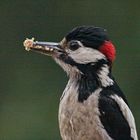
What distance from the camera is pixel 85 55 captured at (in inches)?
261

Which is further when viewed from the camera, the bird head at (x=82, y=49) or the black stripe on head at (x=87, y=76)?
the black stripe on head at (x=87, y=76)

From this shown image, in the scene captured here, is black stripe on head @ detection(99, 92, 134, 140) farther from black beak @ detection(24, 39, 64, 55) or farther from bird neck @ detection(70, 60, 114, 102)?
black beak @ detection(24, 39, 64, 55)

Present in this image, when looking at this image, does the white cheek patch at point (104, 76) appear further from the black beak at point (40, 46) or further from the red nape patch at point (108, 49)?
the black beak at point (40, 46)

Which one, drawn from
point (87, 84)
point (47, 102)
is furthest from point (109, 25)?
point (87, 84)

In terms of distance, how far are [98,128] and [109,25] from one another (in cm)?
571

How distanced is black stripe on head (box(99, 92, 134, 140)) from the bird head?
0.19m

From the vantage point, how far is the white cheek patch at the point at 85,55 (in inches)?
260

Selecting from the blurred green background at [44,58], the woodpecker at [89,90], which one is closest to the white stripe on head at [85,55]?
the woodpecker at [89,90]

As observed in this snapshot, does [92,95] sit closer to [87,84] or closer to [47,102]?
[87,84]

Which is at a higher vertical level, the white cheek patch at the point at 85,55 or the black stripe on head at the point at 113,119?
the white cheek patch at the point at 85,55

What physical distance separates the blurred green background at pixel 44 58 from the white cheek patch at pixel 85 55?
4.45 metres

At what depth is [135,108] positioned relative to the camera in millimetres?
11445

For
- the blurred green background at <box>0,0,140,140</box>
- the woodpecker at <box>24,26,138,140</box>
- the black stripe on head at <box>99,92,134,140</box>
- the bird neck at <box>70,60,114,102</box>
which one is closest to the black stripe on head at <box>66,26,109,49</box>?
the woodpecker at <box>24,26,138,140</box>

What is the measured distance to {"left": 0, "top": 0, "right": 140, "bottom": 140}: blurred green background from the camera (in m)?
11.5
